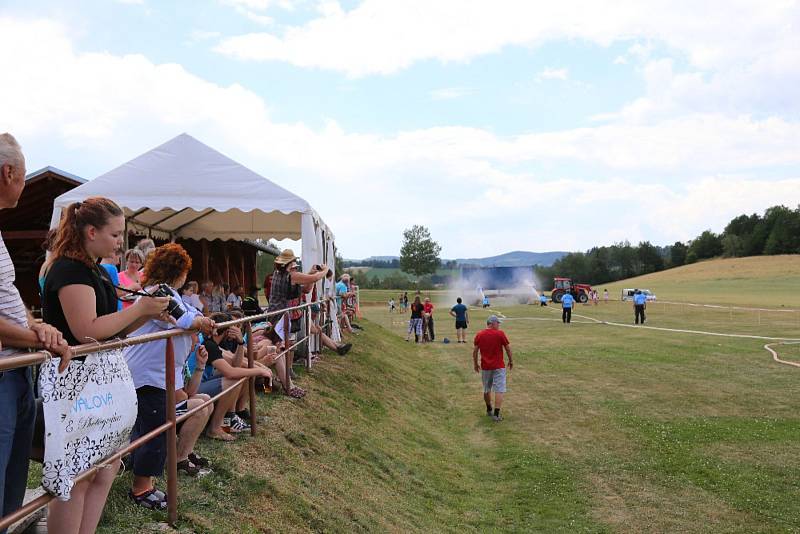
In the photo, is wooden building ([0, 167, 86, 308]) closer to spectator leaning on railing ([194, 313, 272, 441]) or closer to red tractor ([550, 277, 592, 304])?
spectator leaning on railing ([194, 313, 272, 441])

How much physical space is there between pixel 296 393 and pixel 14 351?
624 cm

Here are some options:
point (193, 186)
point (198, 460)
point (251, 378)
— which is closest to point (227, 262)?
point (193, 186)

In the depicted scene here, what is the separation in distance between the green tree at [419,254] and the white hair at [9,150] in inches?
4444

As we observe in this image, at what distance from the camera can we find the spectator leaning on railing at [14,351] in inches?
101

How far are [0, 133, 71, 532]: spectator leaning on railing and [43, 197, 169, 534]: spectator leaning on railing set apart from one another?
254 mm

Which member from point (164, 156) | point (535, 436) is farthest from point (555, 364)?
point (164, 156)

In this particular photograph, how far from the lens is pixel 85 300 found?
10.1 feet

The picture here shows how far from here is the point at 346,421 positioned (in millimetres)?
9141

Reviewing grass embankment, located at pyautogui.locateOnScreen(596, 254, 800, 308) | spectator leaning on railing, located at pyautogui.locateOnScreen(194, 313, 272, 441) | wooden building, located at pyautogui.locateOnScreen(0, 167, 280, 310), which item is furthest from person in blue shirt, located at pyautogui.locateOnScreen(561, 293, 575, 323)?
grass embankment, located at pyautogui.locateOnScreen(596, 254, 800, 308)

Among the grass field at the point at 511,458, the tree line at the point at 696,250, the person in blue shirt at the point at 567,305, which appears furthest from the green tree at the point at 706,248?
the grass field at the point at 511,458

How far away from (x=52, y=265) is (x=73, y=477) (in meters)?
0.97

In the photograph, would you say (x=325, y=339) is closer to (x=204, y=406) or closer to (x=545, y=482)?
(x=545, y=482)

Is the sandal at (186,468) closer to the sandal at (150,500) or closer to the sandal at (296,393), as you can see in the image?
the sandal at (150,500)

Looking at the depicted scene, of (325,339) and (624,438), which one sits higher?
(325,339)
